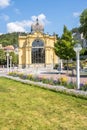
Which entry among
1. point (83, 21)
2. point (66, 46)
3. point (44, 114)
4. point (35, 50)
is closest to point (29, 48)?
point (35, 50)

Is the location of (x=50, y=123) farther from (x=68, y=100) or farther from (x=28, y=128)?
(x=68, y=100)

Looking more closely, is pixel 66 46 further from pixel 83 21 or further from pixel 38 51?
pixel 38 51

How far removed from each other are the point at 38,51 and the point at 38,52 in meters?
0.31

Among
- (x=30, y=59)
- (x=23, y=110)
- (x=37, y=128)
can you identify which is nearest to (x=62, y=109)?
(x=23, y=110)

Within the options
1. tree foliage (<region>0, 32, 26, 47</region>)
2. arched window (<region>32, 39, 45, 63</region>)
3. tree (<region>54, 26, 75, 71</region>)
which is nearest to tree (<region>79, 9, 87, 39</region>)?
tree (<region>54, 26, 75, 71</region>)

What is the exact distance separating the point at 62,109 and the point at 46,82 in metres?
9.36

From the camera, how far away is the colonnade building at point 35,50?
7721cm

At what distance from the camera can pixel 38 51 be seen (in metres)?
78.4

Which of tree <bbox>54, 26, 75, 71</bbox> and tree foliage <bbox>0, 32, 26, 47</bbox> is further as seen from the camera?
tree foliage <bbox>0, 32, 26, 47</bbox>

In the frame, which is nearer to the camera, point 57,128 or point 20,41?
point 57,128

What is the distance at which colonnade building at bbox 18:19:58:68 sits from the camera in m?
77.2

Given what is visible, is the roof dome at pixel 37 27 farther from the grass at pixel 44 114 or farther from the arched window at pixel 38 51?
the grass at pixel 44 114

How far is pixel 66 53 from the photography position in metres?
40.8

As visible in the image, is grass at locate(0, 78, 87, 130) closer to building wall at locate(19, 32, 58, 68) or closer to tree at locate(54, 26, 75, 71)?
tree at locate(54, 26, 75, 71)
